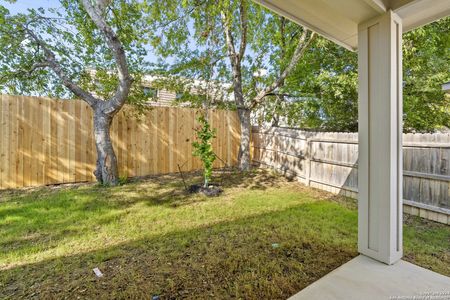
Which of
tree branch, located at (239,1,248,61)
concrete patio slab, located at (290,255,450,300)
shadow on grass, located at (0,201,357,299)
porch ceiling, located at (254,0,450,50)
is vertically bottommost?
shadow on grass, located at (0,201,357,299)

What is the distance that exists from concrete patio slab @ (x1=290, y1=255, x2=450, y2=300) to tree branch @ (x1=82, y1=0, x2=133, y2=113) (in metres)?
4.57

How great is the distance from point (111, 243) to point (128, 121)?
3.68 metres

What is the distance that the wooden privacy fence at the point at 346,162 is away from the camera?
315cm

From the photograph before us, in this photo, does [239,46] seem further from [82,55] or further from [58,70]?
[58,70]

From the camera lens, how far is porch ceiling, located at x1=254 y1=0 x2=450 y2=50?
1886 millimetres

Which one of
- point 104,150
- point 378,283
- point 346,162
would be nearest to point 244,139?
point 346,162

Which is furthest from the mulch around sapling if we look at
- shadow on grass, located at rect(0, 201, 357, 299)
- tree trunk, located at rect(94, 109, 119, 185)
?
tree trunk, located at rect(94, 109, 119, 185)

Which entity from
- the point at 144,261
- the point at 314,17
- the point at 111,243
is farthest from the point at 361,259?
the point at 111,243

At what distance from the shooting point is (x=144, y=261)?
7.29 ft

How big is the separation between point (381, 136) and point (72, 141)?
560 cm

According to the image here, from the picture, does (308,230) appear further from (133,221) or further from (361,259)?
(133,221)

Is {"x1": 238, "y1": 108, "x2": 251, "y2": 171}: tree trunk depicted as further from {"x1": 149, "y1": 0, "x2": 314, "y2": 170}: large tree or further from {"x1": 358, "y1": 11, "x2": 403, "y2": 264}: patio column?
{"x1": 358, "y1": 11, "x2": 403, "y2": 264}: patio column

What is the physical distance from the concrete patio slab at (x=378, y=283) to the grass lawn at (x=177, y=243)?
141 mm

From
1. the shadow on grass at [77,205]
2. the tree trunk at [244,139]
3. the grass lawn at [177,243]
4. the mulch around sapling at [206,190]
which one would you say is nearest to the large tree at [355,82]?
the tree trunk at [244,139]
